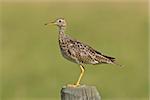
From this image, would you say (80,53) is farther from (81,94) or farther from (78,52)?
(81,94)

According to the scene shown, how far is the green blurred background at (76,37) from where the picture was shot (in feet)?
41.8

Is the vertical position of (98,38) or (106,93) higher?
(98,38)

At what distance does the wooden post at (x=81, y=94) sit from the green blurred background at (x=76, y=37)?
5.51 metres

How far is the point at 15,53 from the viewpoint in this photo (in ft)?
51.2

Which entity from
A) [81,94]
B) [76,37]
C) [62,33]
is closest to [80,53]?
[62,33]

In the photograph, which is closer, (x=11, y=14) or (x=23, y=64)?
(x=23, y=64)

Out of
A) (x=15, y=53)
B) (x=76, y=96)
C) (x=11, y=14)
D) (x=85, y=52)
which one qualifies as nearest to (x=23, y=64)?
(x=15, y=53)

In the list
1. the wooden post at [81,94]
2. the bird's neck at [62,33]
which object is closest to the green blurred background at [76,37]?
the bird's neck at [62,33]

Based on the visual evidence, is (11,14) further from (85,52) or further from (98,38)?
(85,52)

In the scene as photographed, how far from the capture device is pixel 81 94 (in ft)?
20.6

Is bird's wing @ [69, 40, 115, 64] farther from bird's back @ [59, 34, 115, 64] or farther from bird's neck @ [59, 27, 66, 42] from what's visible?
bird's neck @ [59, 27, 66, 42]

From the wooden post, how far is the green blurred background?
18.1 ft

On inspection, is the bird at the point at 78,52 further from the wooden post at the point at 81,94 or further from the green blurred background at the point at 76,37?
the green blurred background at the point at 76,37

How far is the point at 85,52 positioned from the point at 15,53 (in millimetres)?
7774
